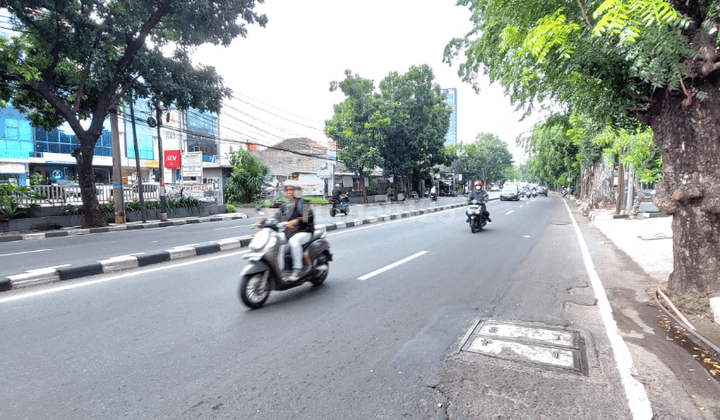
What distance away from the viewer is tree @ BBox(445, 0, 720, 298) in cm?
394

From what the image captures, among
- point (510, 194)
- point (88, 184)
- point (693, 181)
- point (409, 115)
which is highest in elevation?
point (409, 115)

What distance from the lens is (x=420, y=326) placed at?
4.00 m

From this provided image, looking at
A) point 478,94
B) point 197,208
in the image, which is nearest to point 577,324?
point 478,94

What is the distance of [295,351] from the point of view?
339 cm

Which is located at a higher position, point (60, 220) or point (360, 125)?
point (360, 125)

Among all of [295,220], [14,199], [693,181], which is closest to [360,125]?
[14,199]

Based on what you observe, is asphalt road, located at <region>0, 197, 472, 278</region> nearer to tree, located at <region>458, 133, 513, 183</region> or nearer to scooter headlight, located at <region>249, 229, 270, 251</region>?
scooter headlight, located at <region>249, 229, 270, 251</region>

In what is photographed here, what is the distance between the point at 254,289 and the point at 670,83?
5.05 m

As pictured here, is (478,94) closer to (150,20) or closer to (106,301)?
(106,301)

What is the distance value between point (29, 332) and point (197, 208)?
16.8 meters

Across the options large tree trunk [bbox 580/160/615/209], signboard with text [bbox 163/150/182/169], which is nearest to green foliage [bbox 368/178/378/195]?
signboard with text [bbox 163/150/182/169]

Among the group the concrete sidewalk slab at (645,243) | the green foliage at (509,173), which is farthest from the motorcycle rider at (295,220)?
the green foliage at (509,173)

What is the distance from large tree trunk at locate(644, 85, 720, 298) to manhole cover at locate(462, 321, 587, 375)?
2063 mm

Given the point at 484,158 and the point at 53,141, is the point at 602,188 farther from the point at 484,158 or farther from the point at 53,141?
the point at 484,158
